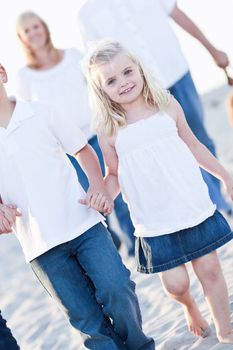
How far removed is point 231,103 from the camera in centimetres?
731

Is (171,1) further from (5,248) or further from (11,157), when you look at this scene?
(5,248)

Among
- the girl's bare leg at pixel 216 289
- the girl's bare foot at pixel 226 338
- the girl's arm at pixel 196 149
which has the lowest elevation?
the girl's bare foot at pixel 226 338

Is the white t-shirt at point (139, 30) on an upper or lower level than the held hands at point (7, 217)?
upper

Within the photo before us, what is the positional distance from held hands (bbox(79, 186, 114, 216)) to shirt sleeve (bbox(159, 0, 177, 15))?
7.34 ft

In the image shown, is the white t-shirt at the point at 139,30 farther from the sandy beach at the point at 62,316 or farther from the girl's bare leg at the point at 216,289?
the girl's bare leg at the point at 216,289

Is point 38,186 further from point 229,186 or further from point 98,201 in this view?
point 229,186

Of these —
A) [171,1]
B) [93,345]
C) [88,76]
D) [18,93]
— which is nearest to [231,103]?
[171,1]

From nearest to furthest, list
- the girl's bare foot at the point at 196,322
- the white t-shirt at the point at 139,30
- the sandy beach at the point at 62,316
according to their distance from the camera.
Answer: the girl's bare foot at the point at 196,322
the sandy beach at the point at 62,316
the white t-shirt at the point at 139,30

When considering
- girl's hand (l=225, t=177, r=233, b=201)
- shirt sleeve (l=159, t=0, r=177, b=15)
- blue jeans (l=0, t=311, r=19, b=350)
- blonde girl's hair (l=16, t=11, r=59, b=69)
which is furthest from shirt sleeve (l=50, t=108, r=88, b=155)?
shirt sleeve (l=159, t=0, r=177, b=15)

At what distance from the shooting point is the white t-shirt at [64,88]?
562cm

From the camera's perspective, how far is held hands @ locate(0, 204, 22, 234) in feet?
11.7

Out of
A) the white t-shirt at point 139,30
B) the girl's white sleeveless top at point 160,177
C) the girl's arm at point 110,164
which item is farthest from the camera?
the white t-shirt at point 139,30


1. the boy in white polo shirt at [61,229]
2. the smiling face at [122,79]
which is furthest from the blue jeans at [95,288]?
the smiling face at [122,79]

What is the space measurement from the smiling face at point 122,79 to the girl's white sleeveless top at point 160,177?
132 millimetres
